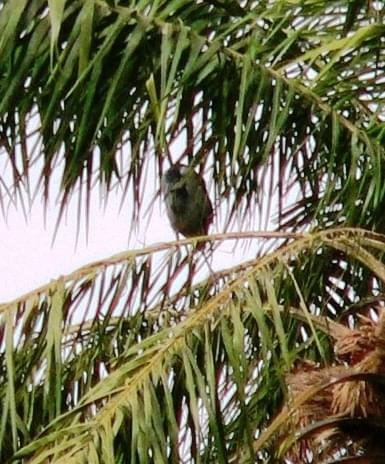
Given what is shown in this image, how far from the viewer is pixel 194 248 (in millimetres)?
4449

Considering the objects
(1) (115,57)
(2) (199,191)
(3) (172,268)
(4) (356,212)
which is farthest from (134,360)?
(2) (199,191)

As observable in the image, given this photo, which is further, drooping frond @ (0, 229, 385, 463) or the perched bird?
the perched bird

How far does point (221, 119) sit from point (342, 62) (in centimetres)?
60

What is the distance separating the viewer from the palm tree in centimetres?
399

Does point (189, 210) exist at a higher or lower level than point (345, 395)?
higher

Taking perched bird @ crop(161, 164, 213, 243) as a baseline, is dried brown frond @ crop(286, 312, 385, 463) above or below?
below

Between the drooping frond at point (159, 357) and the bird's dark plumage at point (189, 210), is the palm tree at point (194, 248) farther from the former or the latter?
the bird's dark plumage at point (189, 210)

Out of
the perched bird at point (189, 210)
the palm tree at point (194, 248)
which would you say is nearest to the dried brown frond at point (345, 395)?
the palm tree at point (194, 248)

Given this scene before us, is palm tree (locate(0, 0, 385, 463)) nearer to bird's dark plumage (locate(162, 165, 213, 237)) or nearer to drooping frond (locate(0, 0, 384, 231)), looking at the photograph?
drooping frond (locate(0, 0, 384, 231))

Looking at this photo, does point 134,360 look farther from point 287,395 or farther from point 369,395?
point 369,395

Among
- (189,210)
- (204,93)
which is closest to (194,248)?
(204,93)

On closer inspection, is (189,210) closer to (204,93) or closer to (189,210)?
(189,210)

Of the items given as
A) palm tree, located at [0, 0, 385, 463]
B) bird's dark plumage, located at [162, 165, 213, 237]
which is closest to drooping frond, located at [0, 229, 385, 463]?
palm tree, located at [0, 0, 385, 463]

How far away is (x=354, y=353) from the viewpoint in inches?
169
